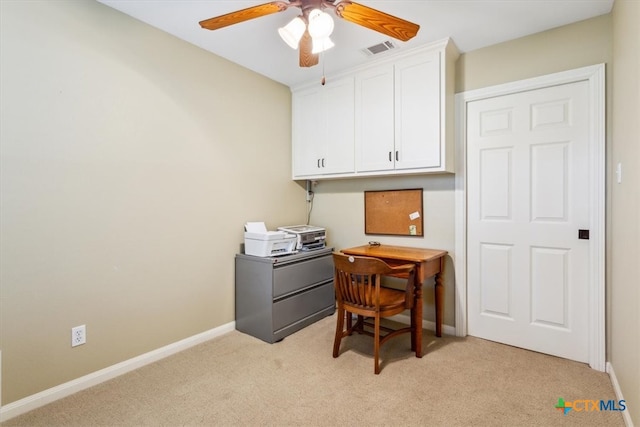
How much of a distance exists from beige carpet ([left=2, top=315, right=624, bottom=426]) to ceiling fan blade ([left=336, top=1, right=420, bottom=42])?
212 centimetres

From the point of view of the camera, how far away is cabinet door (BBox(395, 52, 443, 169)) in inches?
104

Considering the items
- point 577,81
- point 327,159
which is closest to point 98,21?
point 327,159

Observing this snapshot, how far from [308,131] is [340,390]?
8.19 feet

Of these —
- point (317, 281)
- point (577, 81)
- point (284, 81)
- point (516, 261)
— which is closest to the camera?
point (577, 81)

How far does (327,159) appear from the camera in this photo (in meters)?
3.33

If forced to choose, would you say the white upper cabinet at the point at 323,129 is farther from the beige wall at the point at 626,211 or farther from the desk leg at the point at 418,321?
the beige wall at the point at 626,211

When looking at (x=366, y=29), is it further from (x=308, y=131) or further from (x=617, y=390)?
(x=617, y=390)

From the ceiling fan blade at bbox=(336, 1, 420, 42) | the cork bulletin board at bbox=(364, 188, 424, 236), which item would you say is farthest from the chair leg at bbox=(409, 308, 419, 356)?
the ceiling fan blade at bbox=(336, 1, 420, 42)

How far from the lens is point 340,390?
2.02 m

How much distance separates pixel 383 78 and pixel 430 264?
1.69 m

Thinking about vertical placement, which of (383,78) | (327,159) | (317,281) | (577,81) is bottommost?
(317,281)

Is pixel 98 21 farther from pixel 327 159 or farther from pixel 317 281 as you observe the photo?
pixel 317 281

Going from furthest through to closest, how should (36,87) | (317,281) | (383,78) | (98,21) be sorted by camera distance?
(317,281), (383,78), (98,21), (36,87)

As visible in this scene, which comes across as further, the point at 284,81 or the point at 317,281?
the point at 284,81
